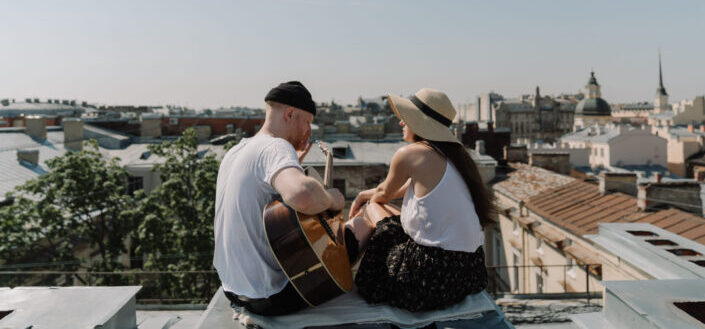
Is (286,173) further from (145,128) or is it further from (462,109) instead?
(462,109)

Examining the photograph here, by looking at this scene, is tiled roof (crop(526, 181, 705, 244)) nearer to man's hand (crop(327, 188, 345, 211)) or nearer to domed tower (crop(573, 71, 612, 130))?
man's hand (crop(327, 188, 345, 211))

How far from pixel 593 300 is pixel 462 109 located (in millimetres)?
120335

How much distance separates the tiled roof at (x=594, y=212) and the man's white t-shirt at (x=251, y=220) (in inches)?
407

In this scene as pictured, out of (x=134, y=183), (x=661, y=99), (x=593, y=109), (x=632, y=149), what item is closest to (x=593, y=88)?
(x=593, y=109)

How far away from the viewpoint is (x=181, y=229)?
1733 cm

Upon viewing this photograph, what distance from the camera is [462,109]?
406 feet

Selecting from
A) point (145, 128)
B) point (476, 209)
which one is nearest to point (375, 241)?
point (476, 209)

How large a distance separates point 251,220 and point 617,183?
15.5 metres

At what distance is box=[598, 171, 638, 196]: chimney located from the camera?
1544cm

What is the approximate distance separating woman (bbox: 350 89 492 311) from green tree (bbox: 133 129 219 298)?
1368 cm

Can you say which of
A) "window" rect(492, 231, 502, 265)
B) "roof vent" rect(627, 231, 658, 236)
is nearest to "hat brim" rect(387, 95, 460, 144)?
"roof vent" rect(627, 231, 658, 236)

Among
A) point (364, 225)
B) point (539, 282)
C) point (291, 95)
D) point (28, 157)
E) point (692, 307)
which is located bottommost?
point (539, 282)

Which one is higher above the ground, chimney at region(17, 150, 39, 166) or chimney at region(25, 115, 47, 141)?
chimney at region(25, 115, 47, 141)

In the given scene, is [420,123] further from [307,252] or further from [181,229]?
[181,229]
